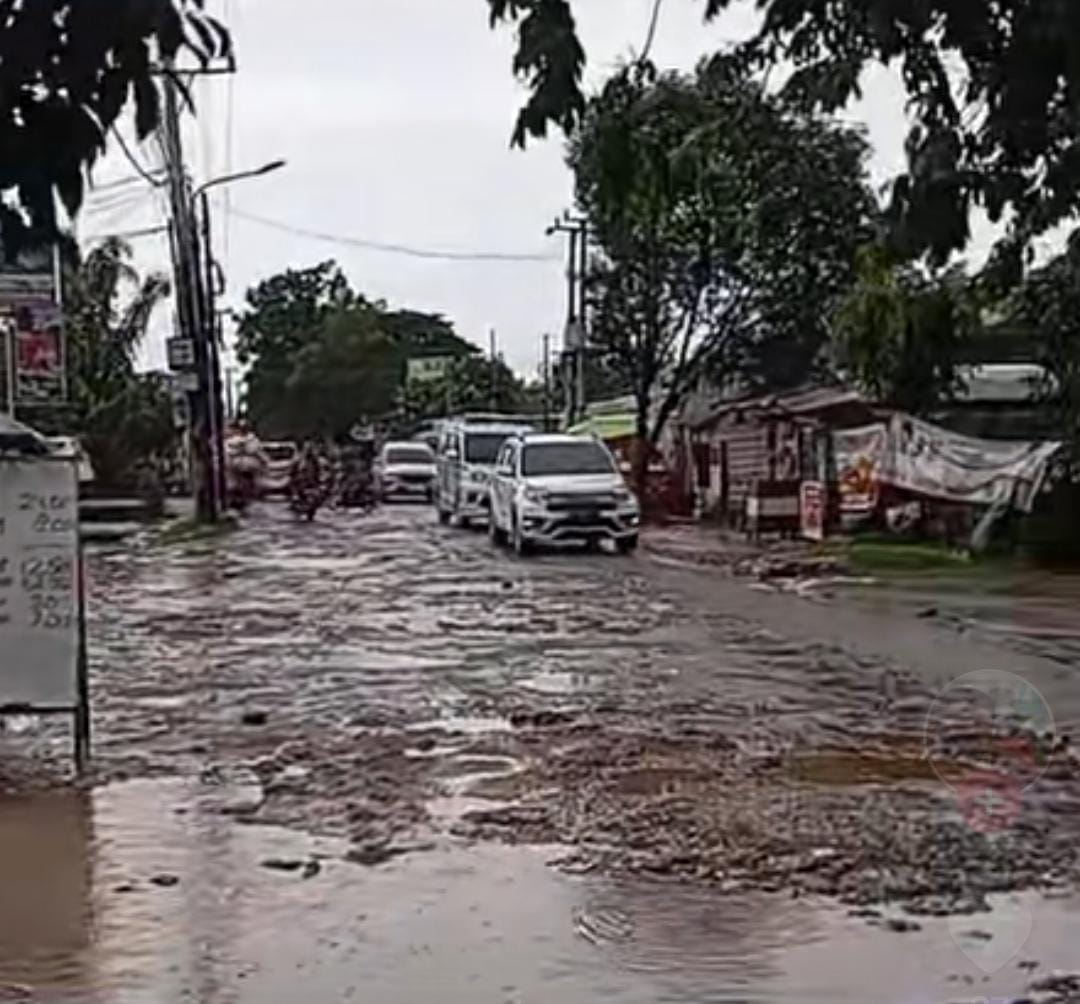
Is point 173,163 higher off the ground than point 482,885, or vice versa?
point 173,163

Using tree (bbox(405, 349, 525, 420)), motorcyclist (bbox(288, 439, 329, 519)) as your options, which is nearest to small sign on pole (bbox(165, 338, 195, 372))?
motorcyclist (bbox(288, 439, 329, 519))

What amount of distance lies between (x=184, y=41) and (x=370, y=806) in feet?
21.9

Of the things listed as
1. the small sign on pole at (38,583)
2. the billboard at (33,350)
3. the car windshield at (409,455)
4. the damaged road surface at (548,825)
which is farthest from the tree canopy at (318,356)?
the small sign on pole at (38,583)

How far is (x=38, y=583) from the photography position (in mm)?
11891

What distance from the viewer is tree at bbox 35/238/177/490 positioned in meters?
49.0

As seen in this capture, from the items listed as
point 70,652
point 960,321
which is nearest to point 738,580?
point 960,321

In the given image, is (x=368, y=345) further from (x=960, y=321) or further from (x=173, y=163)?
(x=960, y=321)

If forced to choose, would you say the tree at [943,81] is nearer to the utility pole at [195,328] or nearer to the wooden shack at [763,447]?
the wooden shack at [763,447]

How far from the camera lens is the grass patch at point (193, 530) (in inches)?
1503

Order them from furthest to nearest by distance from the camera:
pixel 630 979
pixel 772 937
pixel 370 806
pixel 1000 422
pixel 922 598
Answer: pixel 1000 422
pixel 922 598
pixel 370 806
pixel 772 937
pixel 630 979

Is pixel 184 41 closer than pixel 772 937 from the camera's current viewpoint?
Yes

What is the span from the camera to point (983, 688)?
16562 millimetres

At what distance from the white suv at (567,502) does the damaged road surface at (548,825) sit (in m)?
13.7

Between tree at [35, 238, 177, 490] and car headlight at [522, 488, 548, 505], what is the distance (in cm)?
1620
